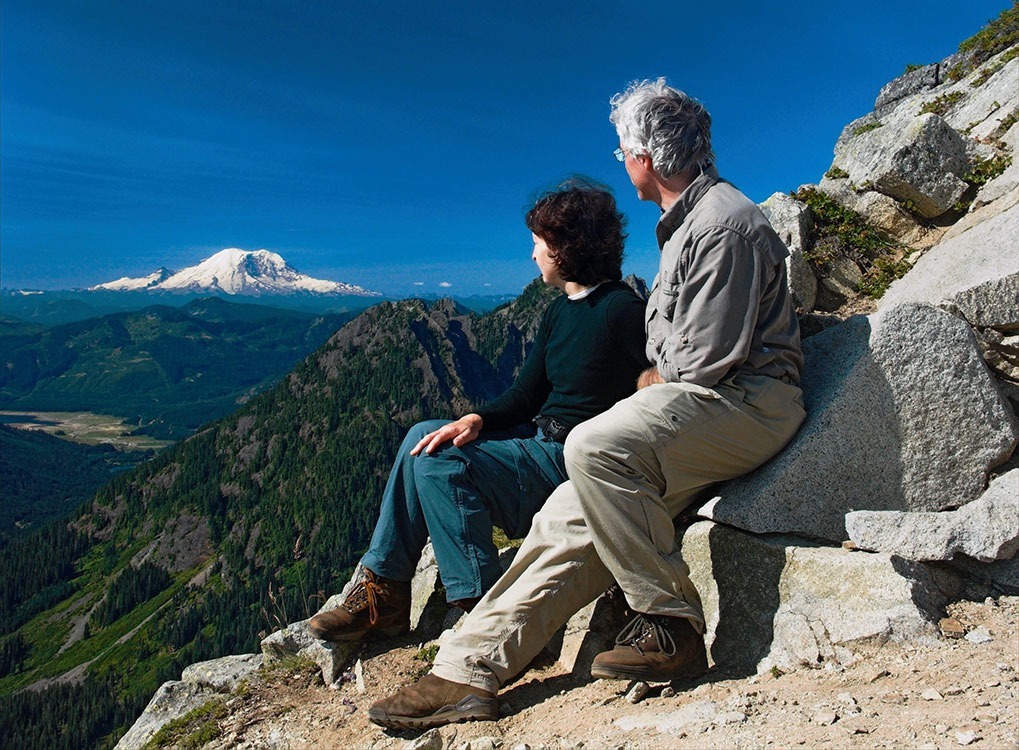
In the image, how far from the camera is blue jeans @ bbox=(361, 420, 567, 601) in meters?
5.95

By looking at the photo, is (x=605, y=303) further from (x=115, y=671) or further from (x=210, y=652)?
(x=115, y=671)

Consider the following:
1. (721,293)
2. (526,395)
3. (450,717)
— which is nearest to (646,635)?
(450,717)

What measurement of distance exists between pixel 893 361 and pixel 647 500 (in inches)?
104

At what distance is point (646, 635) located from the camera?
4863 millimetres

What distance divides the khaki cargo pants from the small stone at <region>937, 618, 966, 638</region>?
1.68 m

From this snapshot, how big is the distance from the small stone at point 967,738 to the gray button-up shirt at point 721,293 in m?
2.53

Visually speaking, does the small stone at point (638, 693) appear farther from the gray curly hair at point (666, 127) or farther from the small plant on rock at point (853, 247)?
the small plant on rock at point (853, 247)

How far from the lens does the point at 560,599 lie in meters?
5.14

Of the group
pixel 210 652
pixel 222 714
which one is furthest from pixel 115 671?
pixel 222 714

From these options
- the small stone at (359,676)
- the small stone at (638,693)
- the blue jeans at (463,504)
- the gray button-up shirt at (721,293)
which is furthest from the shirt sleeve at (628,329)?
the small stone at (359,676)

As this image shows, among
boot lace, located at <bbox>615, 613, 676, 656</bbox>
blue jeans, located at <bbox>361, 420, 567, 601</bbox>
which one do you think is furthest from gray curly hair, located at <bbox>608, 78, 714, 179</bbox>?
boot lace, located at <bbox>615, 613, 676, 656</bbox>

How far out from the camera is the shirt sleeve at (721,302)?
15.8ft

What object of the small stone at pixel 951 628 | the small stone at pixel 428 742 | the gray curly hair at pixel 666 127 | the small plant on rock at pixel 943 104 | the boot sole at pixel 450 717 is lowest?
the small stone at pixel 428 742

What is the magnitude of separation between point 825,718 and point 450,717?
2.64 meters
